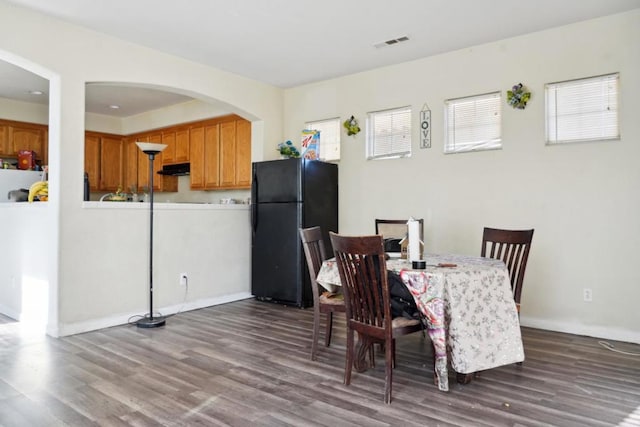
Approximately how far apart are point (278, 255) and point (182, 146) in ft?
9.19

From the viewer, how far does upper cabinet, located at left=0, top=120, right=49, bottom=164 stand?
627 cm

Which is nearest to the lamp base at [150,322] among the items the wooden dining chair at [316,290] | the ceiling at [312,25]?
the wooden dining chair at [316,290]

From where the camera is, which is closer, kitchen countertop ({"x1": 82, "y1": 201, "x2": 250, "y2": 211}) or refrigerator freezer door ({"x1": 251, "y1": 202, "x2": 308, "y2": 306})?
kitchen countertop ({"x1": 82, "y1": 201, "x2": 250, "y2": 211})

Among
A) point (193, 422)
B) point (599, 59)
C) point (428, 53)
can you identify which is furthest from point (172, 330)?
point (599, 59)

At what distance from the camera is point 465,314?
98.2 inches

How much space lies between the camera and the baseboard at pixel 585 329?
359 centimetres

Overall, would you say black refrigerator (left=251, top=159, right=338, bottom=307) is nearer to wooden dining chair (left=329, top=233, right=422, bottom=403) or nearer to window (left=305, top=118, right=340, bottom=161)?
window (left=305, top=118, right=340, bottom=161)

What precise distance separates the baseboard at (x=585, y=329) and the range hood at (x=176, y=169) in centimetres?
498

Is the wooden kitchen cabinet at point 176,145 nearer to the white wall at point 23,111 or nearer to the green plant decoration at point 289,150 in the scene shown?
the white wall at point 23,111

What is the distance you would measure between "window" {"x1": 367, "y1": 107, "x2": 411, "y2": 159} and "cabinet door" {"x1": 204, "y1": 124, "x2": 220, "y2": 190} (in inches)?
91.9

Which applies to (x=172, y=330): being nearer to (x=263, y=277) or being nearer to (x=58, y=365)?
(x=58, y=365)

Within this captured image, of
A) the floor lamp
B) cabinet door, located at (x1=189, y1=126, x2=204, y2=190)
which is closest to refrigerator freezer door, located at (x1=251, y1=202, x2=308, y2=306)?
the floor lamp

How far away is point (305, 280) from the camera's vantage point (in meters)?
4.87

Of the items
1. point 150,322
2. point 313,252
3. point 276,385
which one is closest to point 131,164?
point 150,322
